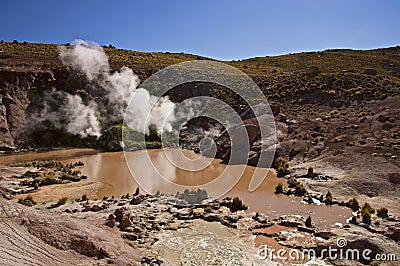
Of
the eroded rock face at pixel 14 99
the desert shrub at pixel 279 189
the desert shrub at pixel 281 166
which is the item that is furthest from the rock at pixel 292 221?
the eroded rock face at pixel 14 99

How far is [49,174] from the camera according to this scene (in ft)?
62.0

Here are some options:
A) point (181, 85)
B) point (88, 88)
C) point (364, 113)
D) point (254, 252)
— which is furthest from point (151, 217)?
point (181, 85)

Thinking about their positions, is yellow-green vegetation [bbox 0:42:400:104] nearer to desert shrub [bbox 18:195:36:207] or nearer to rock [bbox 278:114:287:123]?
rock [bbox 278:114:287:123]

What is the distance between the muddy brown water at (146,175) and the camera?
1348 cm

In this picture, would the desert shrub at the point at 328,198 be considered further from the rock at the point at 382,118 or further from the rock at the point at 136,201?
the rock at the point at 382,118

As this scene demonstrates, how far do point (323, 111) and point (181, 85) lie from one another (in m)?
18.2

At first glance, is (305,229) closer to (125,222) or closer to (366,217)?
(366,217)

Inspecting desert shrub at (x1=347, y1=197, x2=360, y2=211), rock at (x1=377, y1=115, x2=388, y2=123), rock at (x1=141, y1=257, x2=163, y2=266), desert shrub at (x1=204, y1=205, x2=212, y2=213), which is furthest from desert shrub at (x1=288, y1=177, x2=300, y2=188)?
rock at (x1=377, y1=115, x2=388, y2=123)

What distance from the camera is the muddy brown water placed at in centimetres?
1348

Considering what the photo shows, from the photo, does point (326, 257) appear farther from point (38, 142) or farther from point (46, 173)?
point (38, 142)

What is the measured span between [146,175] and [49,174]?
5614 millimetres

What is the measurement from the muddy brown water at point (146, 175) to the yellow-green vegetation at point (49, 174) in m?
0.61

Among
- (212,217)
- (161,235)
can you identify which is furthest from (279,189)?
(161,235)

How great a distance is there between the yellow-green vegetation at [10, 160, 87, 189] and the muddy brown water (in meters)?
0.61
